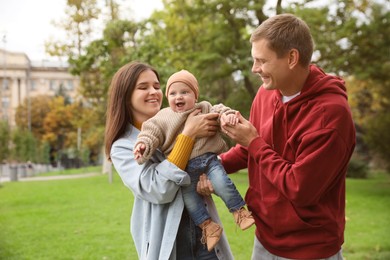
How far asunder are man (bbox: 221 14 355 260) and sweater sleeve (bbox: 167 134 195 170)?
18 cm

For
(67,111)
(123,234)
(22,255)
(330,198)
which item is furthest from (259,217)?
(67,111)

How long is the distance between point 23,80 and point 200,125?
47487 millimetres

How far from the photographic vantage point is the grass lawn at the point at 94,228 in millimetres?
6672

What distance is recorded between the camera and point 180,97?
2.21 metres

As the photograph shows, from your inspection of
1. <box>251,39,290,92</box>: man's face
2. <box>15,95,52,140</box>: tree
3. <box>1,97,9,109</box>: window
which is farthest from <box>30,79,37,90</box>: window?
<box>251,39,290,92</box>: man's face

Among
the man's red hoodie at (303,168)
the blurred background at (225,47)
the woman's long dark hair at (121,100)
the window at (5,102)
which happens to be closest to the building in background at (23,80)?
the window at (5,102)

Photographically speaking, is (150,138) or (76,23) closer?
(150,138)

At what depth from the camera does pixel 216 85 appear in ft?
67.6

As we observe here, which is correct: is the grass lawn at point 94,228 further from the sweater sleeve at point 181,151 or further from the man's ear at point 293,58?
the man's ear at point 293,58

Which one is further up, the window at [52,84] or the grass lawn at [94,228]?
the window at [52,84]

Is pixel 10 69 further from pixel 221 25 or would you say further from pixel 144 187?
pixel 144 187

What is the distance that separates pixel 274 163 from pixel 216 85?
1884cm

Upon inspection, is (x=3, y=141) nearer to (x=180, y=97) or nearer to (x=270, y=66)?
(x=180, y=97)

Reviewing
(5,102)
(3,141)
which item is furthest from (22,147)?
(5,102)
